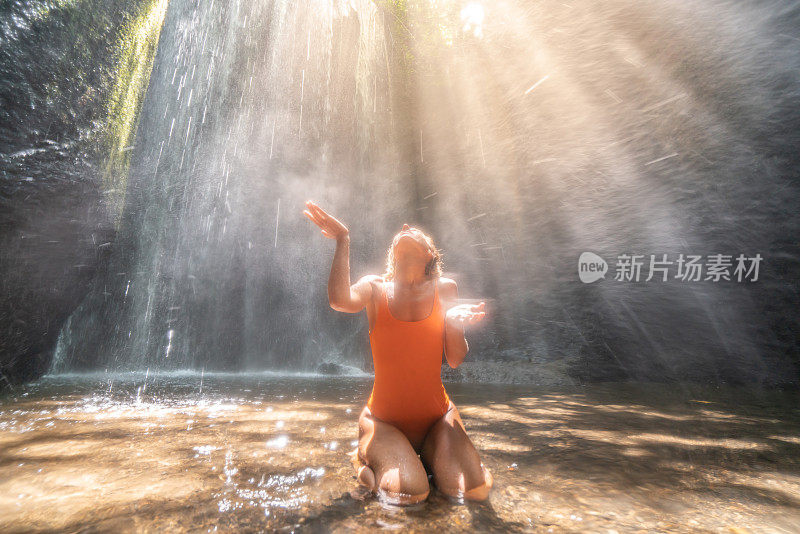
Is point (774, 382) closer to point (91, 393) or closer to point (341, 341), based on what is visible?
point (341, 341)

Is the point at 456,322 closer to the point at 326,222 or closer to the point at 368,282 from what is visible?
the point at 368,282

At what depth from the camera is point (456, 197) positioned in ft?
29.9

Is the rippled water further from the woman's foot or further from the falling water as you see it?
the falling water

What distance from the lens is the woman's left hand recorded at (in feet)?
6.38

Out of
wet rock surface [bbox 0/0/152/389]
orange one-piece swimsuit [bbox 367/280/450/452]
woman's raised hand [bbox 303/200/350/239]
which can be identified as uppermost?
wet rock surface [bbox 0/0/152/389]

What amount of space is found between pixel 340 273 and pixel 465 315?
717mm

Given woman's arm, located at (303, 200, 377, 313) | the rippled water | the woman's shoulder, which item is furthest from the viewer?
the woman's shoulder

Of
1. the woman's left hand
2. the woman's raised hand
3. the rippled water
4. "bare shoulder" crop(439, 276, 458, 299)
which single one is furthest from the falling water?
the woman's raised hand

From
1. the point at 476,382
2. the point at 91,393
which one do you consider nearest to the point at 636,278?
the point at 476,382

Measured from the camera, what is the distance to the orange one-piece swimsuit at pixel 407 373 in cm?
203

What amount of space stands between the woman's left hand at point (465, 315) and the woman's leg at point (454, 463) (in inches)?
22.3

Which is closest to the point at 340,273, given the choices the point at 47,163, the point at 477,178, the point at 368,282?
the point at 368,282

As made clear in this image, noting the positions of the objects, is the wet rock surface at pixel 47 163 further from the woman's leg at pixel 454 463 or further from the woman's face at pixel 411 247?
the woman's leg at pixel 454 463

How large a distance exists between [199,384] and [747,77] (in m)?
10.9
